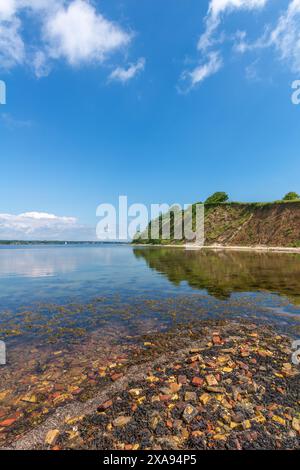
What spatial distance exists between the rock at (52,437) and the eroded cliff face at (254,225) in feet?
311

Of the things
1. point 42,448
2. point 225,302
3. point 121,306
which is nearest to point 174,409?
point 42,448

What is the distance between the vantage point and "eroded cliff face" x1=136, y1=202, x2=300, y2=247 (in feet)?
289

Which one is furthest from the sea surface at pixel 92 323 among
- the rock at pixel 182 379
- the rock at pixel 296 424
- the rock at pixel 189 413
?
the rock at pixel 296 424

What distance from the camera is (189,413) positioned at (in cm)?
532

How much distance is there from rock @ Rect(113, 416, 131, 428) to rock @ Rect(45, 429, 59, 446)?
130cm

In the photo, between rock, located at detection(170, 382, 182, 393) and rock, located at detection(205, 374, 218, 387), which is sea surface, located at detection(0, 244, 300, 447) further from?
rock, located at detection(205, 374, 218, 387)

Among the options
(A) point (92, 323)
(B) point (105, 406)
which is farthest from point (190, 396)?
(A) point (92, 323)

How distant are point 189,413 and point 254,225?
10959 centimetres

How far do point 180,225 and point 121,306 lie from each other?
158650mm

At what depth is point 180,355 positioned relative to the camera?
27.3 feet

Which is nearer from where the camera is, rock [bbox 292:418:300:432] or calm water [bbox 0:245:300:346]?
rock [bbox 292:418:300:432]

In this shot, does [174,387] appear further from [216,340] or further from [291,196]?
[291,196]

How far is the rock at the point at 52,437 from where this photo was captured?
469cm

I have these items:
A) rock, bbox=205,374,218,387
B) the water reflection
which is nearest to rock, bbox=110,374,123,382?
rock, bbox=205,374,218,387
